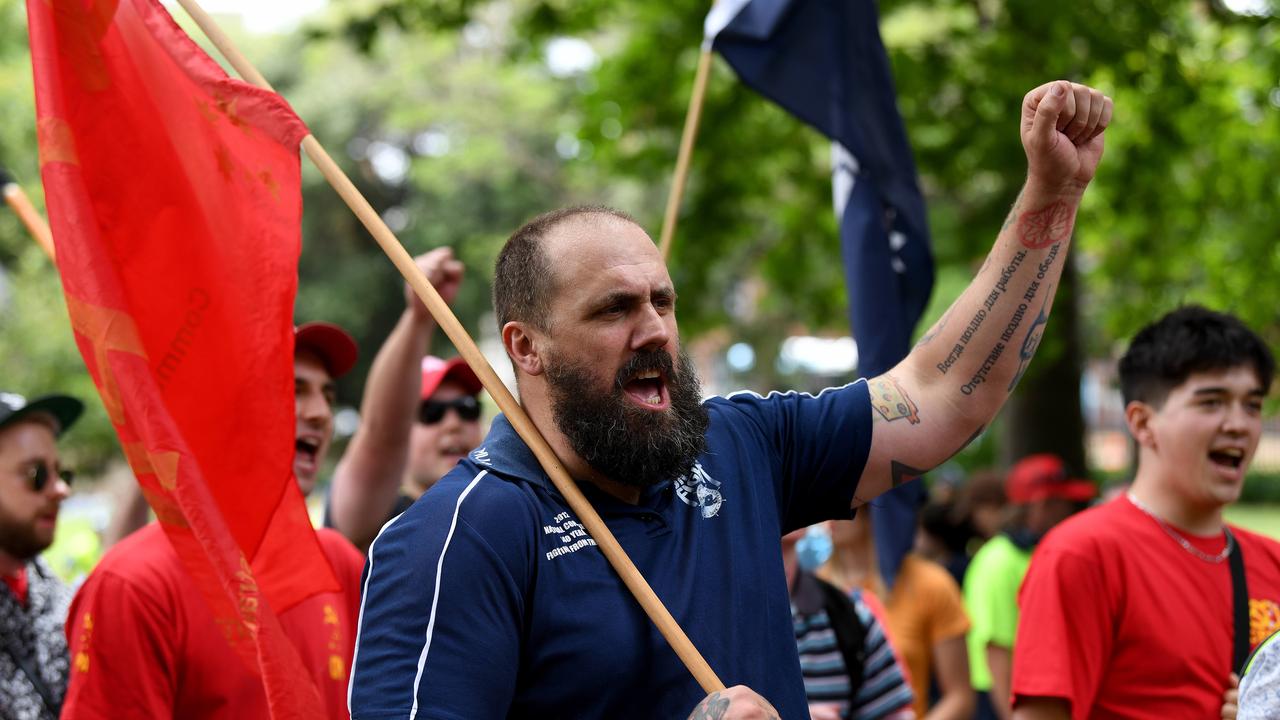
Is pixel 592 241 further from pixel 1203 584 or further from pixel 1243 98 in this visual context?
pixel 1243 98

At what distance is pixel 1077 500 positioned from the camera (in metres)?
9.42

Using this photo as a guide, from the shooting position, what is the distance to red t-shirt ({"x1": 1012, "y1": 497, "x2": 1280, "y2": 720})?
3947 millimetres

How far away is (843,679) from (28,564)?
286 centimetres

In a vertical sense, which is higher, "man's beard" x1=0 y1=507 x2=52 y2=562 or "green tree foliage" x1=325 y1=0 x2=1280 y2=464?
"green tree foliage" x1=325 y1=0 x2=1280 y2=464

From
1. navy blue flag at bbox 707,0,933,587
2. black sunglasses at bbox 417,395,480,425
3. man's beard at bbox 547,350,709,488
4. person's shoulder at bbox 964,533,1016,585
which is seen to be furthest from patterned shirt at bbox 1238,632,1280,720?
person's shoulder at bbox 964,533,1016,585

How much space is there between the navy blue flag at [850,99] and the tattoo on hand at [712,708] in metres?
3.59

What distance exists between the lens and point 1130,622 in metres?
4.01

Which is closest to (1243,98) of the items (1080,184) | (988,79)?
(988,79)

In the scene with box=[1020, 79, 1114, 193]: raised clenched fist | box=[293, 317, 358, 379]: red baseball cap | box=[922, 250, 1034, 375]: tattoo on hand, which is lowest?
box=[293, 317, 358, 379]: red baseball cap

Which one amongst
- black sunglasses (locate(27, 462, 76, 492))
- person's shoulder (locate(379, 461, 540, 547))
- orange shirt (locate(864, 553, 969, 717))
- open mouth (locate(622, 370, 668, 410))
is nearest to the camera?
person's shoulder (locate(379, 461, 540, 547))

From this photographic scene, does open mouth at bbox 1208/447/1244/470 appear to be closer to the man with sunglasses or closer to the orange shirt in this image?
the orange shirt

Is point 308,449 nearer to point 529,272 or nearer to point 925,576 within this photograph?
point 529,272

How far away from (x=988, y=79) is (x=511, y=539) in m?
9.17

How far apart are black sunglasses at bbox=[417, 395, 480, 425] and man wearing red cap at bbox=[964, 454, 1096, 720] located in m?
2.41
